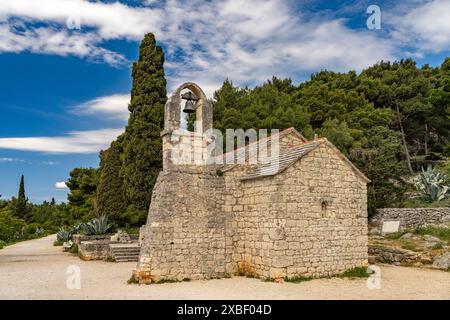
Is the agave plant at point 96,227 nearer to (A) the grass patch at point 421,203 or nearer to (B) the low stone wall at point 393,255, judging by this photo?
(B) the low stone wall at point 393,255

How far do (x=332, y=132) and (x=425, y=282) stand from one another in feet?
50.3

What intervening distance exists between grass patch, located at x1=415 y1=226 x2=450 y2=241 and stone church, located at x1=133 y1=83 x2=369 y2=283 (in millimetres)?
4542

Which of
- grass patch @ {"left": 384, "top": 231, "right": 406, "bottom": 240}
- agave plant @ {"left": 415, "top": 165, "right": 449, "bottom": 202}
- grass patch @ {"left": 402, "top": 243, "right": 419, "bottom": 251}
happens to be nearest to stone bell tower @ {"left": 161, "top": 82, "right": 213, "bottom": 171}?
grass patch @ {"left": 402, "top": 243, "right": 419, "bottom": 251}

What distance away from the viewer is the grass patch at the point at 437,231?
1479 cm

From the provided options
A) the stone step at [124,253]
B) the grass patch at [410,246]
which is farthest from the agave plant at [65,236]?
the grass patch at [410,246]

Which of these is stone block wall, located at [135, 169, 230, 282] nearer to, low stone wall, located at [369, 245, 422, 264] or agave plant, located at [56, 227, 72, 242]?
low stone wall, located at [369, 245, 422, 264]

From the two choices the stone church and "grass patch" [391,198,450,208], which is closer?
the stone church

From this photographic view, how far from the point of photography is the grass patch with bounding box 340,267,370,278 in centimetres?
1163

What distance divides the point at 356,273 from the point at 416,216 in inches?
289

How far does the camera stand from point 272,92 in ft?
92.9

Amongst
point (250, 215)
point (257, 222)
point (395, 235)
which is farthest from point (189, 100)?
point (395, 235)

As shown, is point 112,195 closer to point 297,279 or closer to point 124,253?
point 124,253

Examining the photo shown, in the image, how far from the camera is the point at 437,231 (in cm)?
1537
